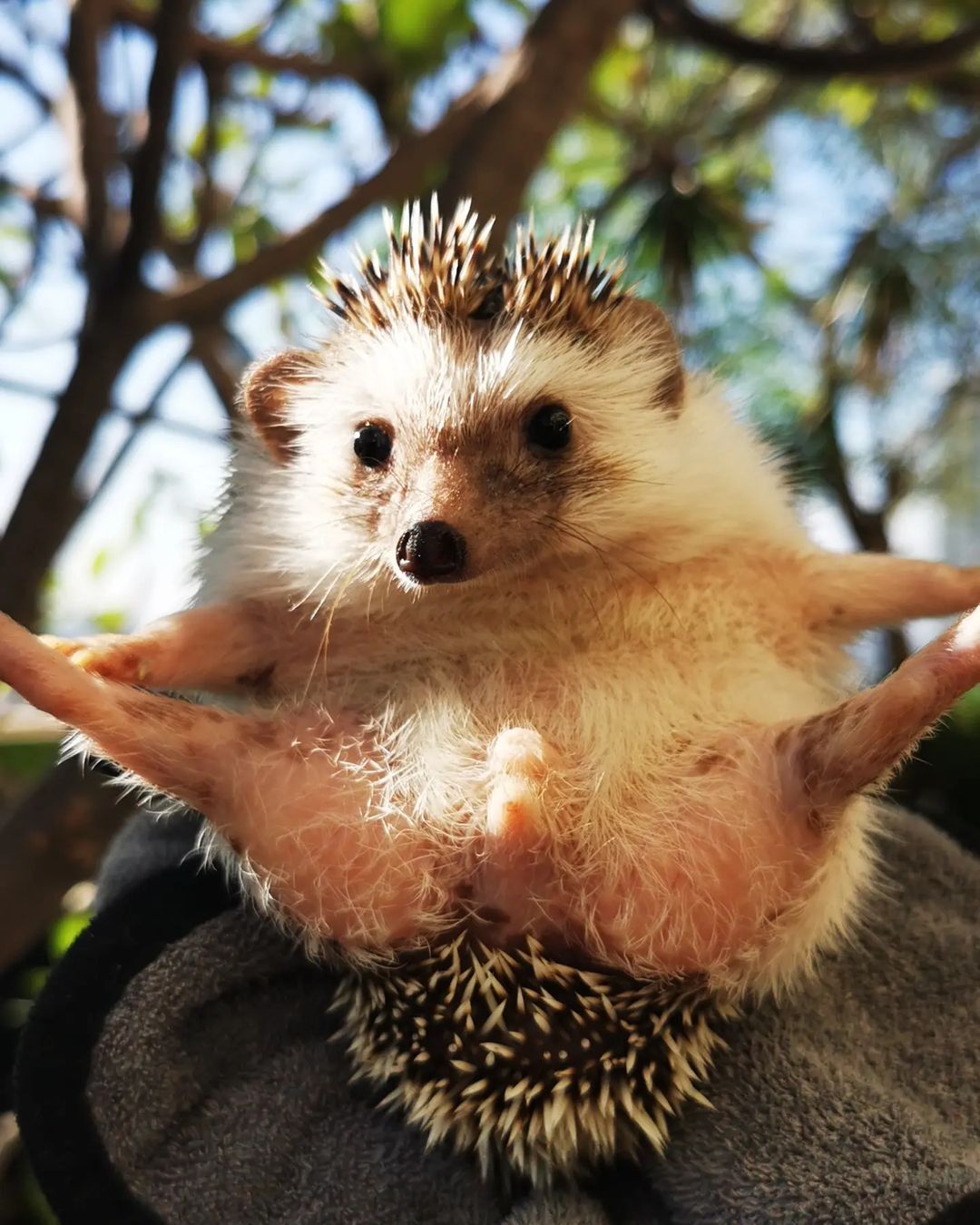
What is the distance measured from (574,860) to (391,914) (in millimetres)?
191

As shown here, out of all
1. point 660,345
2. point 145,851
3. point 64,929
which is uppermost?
point 660,345

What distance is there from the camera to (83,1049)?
971mm

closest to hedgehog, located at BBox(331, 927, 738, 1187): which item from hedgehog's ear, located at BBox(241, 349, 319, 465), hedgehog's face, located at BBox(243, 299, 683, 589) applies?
hedgehog's face, located at BBox(243, 299, 683, 589)

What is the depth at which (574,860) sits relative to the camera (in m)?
0.91

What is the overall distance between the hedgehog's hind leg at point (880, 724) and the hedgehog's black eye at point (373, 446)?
571 millimetres

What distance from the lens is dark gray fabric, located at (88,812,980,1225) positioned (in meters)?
0.90

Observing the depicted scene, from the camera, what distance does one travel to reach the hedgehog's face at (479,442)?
97 centimetres

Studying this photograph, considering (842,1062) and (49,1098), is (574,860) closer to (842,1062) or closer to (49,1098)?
(842,1062)

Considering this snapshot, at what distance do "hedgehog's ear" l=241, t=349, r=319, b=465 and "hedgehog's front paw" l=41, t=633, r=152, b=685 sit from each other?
0.37 meters

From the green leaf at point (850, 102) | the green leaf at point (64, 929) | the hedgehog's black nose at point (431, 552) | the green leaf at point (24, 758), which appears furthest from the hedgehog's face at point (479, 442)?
the green leaf at point (850, 102)

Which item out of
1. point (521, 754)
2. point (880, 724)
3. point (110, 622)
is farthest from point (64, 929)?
point (880, 724)

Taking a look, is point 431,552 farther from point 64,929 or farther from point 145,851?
point 64,929

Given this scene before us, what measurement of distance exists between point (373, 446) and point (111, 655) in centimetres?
38

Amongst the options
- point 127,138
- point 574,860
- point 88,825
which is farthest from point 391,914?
point 127,138
